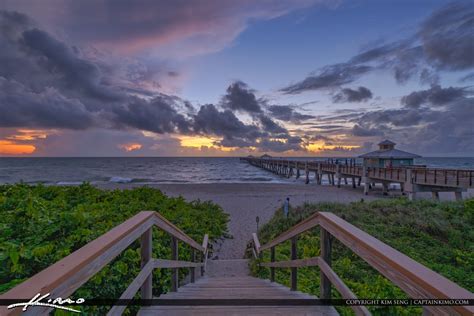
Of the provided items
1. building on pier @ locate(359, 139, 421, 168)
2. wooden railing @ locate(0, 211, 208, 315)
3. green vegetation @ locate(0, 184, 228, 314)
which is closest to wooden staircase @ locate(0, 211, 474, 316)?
wooden railing @ locate(0, 211, 208, 315)

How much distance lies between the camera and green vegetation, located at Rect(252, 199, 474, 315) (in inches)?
180

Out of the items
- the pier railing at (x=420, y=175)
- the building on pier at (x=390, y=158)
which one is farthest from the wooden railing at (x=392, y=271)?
the building on pier at (x=390, y=158)

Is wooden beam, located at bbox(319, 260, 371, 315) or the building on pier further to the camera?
the building on pier

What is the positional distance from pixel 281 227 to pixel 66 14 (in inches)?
431

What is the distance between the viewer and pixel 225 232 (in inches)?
449

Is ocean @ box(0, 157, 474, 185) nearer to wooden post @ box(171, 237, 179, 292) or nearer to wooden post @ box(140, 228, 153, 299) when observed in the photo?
wooden post @ box(171, 237, 179, 292)

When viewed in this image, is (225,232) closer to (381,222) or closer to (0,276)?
(381,222)

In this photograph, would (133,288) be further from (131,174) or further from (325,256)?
(131,174)

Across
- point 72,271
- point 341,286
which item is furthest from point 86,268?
point 341,286

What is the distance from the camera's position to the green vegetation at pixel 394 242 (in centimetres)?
457

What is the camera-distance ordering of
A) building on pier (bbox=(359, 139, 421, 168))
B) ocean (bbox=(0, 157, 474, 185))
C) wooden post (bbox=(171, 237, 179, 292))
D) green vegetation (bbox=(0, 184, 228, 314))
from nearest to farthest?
green vegetation (bbox=(0, 184, 228, 314))
wooden post (bbox=(171, 237, 179, 292))
building on pier (bbox=(359, 139, 421, 168))
ocean (bbox=(0, 157, 474, 185))

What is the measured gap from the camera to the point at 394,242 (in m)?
7.45

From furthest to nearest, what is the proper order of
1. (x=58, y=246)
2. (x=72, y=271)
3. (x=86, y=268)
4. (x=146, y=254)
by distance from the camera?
(x=58, y=246) < (x=146, y=254) < (x=86, y=268) < (x=72, y=271)

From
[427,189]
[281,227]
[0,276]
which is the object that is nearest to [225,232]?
[281,227]
